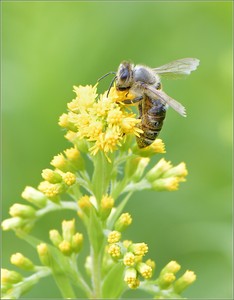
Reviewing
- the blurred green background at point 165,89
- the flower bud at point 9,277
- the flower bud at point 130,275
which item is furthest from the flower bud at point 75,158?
the blurred green background at point 165,89

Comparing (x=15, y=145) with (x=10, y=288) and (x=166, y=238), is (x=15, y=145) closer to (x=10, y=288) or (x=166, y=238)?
(x=166, y=238)

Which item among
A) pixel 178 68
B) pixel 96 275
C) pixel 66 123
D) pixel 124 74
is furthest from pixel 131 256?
pixel 178 68

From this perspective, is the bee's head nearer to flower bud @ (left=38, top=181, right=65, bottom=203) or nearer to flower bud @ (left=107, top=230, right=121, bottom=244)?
flower bud @ (left=38, top=181, right=65, bottom=203)

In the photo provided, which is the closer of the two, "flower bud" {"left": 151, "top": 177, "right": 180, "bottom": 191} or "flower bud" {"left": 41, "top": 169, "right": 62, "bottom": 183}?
"flower bud" {"left": 41, "top": 169, "right": 62, "bottom": 183}

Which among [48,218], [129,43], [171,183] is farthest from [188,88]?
[171,183]

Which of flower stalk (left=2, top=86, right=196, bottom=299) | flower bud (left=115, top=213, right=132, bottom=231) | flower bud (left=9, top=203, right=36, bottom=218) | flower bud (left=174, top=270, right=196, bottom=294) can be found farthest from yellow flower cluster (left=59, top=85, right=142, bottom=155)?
Result: flower bud (left=174, top=270, right=196, bottom=294)
